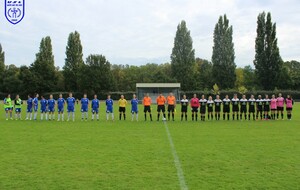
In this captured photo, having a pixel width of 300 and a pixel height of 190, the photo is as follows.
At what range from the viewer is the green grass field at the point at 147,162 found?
21.2 feet

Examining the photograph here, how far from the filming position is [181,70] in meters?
71.6

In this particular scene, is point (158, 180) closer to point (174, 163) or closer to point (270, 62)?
point (174, 163)

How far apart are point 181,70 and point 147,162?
63.9m

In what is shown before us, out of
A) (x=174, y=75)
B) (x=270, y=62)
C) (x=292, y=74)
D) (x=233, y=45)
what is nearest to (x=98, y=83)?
(x=174, y=75)

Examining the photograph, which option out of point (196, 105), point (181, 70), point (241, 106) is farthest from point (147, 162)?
point (181, 70)

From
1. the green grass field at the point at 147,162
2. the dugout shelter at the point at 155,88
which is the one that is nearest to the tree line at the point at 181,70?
the dugout shelter at the point at 155,88

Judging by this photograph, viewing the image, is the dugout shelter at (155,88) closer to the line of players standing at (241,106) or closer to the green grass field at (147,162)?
the line of players standing at (241,106)

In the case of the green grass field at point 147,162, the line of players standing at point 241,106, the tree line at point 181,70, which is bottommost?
the green grass field at point 147,162

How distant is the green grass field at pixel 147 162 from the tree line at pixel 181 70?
5544 centimetres

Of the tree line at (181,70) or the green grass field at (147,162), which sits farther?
the tree line at (181,70)

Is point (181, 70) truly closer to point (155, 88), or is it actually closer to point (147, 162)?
point (155, 88)

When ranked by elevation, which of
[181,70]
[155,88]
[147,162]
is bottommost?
[147,162]

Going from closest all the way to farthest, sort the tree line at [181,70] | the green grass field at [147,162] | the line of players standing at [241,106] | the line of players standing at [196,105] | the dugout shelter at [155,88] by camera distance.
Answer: the green grass field at [147,162] < the line of players standing at [196,105] < the line of players standing at [241,106] < the dugout shelter at [155,88] < the tree line at [181,70]

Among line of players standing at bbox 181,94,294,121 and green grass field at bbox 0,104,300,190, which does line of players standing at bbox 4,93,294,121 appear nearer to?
line of players standing at bbox 181,94,294,121
